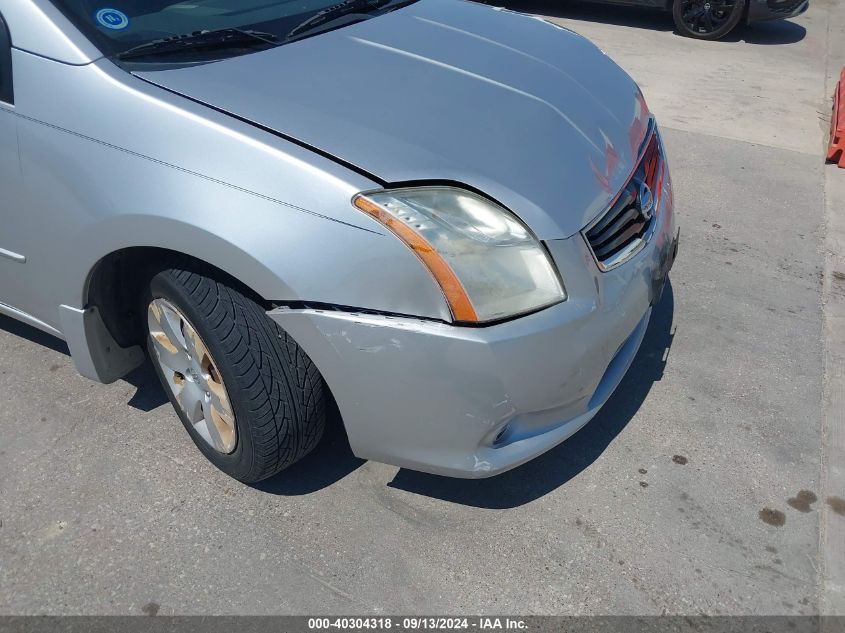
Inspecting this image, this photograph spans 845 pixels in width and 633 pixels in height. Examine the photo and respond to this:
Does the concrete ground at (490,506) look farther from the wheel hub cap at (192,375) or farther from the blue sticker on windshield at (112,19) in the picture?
the blue sticker on windshield at (112,19)

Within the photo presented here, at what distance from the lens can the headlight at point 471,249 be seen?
1930 millimetres

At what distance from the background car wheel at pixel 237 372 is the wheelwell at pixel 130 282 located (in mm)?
27

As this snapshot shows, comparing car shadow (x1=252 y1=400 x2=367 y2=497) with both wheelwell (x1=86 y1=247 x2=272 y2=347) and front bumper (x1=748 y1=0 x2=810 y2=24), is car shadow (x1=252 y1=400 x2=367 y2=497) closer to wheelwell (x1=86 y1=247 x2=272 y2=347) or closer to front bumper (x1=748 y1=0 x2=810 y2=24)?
wheelwell (x1=86 y1=247 x2=272 y2=347)

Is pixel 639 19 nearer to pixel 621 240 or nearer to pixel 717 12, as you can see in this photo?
pixel 717 12

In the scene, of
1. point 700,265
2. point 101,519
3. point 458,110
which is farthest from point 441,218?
point 700,265

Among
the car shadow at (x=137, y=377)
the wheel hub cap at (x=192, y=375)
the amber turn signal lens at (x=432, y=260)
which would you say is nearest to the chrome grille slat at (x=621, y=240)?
the amber turn signal lens at (x=432, y=260)

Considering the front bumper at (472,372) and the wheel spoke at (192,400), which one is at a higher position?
the front bumper at (472,372)

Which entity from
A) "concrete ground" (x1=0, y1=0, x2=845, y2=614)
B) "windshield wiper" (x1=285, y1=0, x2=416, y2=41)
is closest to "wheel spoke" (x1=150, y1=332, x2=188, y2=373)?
"concrete ground" (x1=0, y1=0, x2=845, y2=614)

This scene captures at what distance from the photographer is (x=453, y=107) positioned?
231 cm

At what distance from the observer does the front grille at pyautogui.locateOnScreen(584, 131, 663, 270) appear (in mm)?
→ 2222

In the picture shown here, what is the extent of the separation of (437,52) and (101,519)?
1842 mm

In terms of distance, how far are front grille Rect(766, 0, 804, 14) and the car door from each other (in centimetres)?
719

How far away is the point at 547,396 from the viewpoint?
6.93 feet

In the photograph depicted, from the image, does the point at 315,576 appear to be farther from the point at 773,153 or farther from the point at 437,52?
the point at 773,153
